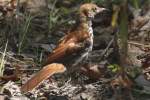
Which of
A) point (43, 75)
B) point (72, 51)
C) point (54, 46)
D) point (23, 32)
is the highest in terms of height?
point (23, 32)

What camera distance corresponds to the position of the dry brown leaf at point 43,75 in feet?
17.1

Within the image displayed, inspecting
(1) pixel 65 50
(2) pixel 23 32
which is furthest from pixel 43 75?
(2) pixel 23 32

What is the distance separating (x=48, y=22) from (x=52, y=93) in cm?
169

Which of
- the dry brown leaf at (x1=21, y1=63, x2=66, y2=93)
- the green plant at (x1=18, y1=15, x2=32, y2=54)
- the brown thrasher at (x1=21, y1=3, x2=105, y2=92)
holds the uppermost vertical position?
the green plant at (x1=18, y1=15, x2=32, y2=54)

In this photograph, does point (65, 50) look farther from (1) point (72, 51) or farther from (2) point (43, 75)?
(2) point (43, 75)

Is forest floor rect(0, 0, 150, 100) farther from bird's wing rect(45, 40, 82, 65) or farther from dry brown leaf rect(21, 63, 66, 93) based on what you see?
bird's wing rect(45, 40, 82, 65)

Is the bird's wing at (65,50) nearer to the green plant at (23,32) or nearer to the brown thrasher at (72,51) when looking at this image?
the brown thrasher at (72,51)

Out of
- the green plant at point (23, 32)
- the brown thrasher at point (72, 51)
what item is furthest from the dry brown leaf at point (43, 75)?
the green plant at point (23, 32)

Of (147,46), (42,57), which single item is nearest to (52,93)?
(42,57)

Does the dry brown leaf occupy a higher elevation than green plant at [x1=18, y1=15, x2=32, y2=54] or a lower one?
lower

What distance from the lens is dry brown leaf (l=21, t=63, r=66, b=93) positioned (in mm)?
5203

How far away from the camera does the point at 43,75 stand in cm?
523

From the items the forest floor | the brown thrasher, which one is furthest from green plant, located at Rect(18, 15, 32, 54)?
the brown thrasher

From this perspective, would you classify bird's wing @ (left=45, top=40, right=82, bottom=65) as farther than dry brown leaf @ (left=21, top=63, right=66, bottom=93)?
Yes
